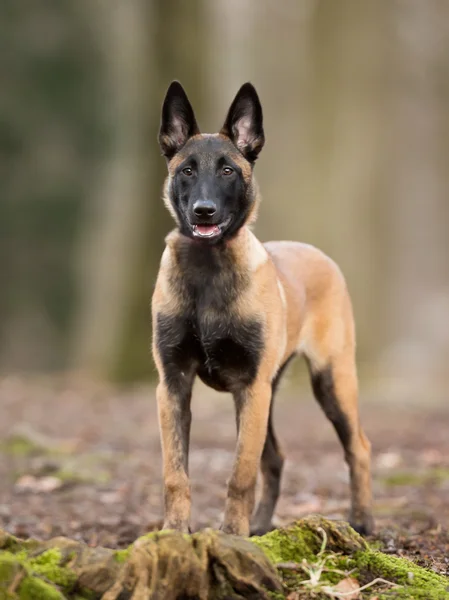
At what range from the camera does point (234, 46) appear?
19188 mm

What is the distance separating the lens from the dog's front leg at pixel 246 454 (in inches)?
195

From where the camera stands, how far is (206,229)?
512 cm

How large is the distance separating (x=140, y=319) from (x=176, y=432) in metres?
10.5

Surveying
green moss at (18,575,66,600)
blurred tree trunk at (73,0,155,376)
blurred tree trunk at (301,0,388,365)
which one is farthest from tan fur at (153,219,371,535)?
blurred tree trunk at (301,0,388,365)

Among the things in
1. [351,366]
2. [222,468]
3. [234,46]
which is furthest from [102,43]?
[351,366]

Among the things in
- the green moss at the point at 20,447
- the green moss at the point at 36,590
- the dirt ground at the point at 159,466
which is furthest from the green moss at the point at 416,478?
the green moss at the point at 36,590

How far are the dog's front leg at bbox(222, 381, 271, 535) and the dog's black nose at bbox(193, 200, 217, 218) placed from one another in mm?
895

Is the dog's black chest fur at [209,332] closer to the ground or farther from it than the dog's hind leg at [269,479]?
farther from it

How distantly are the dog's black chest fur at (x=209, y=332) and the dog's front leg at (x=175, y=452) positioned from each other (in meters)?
0.09

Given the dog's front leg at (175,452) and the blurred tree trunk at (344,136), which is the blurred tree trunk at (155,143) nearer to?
the blurred tree trunk at (344,136)

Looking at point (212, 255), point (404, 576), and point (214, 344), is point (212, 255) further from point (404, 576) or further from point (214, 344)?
point (404, 576)

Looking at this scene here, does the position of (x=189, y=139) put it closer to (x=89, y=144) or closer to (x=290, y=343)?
(x=290, y=343)

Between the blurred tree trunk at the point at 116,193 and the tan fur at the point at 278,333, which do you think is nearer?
the tan fur at the point at 278,333

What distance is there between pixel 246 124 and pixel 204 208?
2.40ft
